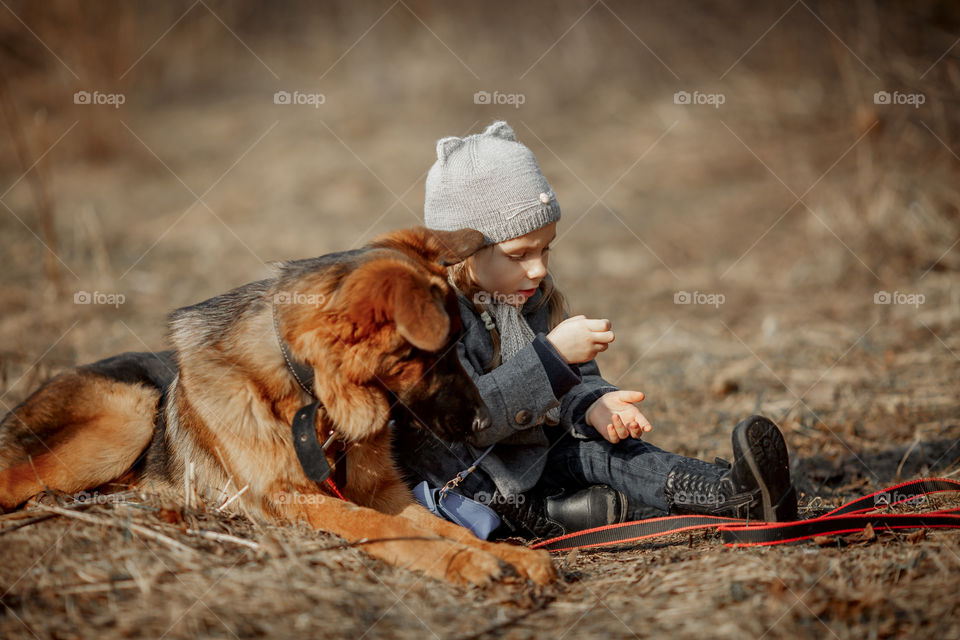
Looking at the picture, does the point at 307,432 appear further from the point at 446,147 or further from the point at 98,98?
the point at 98,98

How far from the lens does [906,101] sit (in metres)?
7.78

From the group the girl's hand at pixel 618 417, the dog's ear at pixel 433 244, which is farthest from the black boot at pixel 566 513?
the dog's ear at pixel 433 244

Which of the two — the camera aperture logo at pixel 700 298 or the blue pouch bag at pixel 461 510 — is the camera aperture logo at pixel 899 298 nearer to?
the camera aperture logo at pixel 700 298

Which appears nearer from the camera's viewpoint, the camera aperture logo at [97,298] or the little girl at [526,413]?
the little girl at [526,413]

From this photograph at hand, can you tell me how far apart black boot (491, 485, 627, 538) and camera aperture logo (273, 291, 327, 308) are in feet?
4.60

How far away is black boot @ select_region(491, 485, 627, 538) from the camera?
11.7 feet

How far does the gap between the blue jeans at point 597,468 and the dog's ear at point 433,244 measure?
0.87 meters

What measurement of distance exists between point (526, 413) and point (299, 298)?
3.63ft

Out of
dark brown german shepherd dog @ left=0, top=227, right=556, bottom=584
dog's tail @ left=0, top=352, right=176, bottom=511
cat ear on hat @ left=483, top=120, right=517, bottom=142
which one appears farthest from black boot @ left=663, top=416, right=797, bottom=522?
dog's tail @ left=0, top=352, right=176, bottom=511

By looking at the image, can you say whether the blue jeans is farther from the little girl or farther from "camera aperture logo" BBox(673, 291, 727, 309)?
"camera aperture logo" BBox(673, 291, 727, 309)

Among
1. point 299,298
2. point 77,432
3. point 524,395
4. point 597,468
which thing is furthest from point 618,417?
point 77,432

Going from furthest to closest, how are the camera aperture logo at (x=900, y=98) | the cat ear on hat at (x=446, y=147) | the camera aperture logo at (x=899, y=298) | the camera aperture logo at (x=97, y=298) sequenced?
the camera aperture logo at (x=97, y=298)
the camera aperture logo at (x=900, y=98)
the camera aperture logo at (x=899, y=298)
the cat ear on hat at (x=446, y=147)

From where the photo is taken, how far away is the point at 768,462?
3127mm

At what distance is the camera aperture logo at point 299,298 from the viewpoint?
112 inches
